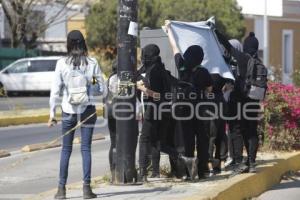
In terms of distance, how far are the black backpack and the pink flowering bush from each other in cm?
235

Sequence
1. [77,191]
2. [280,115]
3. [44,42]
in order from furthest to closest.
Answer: [44,42]
[280,115]
[77,191]

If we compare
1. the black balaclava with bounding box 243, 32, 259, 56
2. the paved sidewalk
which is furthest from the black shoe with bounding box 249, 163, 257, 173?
the black balaclava with bounding box 243, 32, 259, 56

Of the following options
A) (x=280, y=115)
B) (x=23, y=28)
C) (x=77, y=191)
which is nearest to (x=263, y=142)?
(x=280, y=115)

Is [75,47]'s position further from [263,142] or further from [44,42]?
[44,42]

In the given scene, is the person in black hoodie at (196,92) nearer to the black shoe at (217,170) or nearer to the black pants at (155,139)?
the black pants at (155,139)

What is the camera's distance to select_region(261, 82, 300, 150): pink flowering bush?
12422 mm

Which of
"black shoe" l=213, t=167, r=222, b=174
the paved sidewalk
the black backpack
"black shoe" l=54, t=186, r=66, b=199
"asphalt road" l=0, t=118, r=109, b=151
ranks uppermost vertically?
the black backpack

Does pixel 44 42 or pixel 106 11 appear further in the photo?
pixel 44 42

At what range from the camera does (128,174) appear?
891 cm

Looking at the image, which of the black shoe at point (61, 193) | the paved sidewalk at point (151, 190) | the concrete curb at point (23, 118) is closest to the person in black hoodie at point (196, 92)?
the paved sidewalk at point (151, 190)

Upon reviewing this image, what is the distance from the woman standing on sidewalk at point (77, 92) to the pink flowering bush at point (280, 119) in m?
5.01

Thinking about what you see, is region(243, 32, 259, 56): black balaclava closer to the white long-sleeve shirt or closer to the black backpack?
the black backpack

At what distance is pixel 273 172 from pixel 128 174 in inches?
105

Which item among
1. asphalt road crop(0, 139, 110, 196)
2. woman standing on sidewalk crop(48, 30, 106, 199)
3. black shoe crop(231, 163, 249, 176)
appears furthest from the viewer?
asphalt road crop(0, 139, 110, 196)
